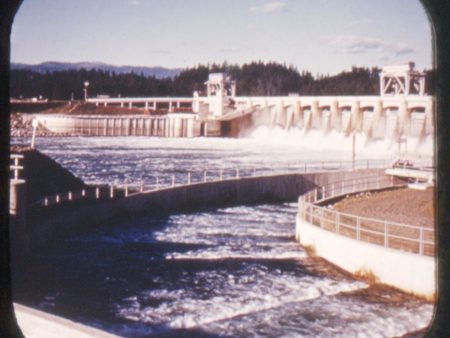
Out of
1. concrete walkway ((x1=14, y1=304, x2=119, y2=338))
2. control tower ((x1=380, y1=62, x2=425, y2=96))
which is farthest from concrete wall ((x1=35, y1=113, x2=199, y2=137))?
concrete walkway ((x1=14, y1=304, x2=119, y2=338))

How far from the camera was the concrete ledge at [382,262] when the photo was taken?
1177cm

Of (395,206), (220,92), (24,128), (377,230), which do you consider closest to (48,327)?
(377,230)

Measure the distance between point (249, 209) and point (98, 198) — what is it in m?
7.64

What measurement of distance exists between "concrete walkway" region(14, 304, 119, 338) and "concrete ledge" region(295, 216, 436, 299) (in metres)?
7.85

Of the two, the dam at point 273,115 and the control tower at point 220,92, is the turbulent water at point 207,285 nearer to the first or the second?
the dam at point 273,115

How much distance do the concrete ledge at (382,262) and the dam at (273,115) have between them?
33.1 meters

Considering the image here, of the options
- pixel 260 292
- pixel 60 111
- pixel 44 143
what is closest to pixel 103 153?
pixel 44 143

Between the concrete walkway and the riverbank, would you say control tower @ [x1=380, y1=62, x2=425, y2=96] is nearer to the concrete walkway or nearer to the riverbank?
the riverbank

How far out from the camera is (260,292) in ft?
42.3

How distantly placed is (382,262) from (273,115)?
56.0 metres

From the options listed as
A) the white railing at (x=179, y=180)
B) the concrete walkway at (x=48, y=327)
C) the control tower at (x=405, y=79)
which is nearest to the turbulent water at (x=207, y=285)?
the white railing at (x=179, y=180)

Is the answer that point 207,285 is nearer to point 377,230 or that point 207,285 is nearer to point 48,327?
point 377,230

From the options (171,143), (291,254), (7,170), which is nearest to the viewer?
(7,170)

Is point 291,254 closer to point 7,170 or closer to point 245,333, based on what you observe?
point 245,333
